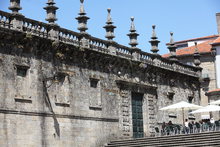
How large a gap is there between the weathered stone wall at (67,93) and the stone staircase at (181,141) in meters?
2.11

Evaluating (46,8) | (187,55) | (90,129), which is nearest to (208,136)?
(90,129)

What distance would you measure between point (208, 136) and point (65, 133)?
7.34 meters

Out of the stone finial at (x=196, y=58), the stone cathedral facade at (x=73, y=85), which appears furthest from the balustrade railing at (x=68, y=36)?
the stone finial at (x=196, y=58)

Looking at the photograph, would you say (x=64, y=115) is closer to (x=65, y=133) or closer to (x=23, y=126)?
(x=65, y=133)

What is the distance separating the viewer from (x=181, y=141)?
2727 cm

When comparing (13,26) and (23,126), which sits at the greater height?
(13,26)

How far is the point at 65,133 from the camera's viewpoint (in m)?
27.5

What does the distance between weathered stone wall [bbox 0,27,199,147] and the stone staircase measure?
2115 mm

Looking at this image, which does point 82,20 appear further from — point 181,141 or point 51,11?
point 181,141

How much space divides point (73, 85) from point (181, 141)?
6.50 m

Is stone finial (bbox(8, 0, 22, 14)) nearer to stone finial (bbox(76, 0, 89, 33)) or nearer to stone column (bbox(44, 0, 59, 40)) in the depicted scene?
stone column (bbox(44, 0, 59, 40))

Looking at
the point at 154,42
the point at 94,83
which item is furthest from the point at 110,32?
the point at 154,42

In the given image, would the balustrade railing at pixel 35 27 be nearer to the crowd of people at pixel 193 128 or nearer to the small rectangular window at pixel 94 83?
the small rectangular window at pixel 94 83

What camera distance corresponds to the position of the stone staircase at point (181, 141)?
1029 inches
